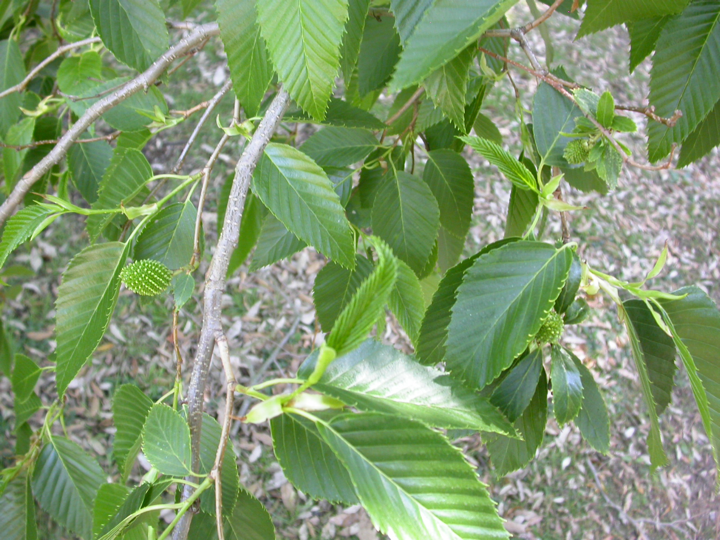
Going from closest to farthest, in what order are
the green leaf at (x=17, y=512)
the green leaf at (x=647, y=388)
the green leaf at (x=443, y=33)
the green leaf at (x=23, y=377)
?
the green leaf at (x=443, y=33) < the green leaf at (x=647, y=388) < the green leaf at (x=17, y=512) < the green leaf at (x=23, y=377)

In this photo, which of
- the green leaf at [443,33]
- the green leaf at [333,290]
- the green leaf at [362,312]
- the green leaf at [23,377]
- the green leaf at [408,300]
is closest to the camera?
the green leaf at [362,312]

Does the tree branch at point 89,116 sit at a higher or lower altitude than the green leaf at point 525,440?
higher

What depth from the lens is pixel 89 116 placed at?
73cm

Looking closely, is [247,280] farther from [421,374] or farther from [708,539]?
[708,539]

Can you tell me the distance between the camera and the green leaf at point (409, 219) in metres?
0.78

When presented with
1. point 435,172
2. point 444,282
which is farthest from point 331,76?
point 435,172

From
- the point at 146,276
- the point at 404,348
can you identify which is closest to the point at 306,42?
the point at 146,276

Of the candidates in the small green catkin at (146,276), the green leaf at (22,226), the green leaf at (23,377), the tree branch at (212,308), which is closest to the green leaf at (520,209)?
the tree branch at (212,308)

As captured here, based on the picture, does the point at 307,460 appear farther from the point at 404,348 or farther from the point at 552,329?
the point at 404,348

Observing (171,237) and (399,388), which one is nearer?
(399,388)

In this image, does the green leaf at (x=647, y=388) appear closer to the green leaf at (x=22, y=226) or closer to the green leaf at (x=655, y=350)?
the green leaf at (x=655, y=350)

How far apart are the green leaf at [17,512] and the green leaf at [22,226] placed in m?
0.59

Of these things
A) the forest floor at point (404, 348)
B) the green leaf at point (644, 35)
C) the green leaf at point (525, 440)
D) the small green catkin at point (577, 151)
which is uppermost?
the green leaf at point (644, 35)

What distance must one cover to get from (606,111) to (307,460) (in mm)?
453
